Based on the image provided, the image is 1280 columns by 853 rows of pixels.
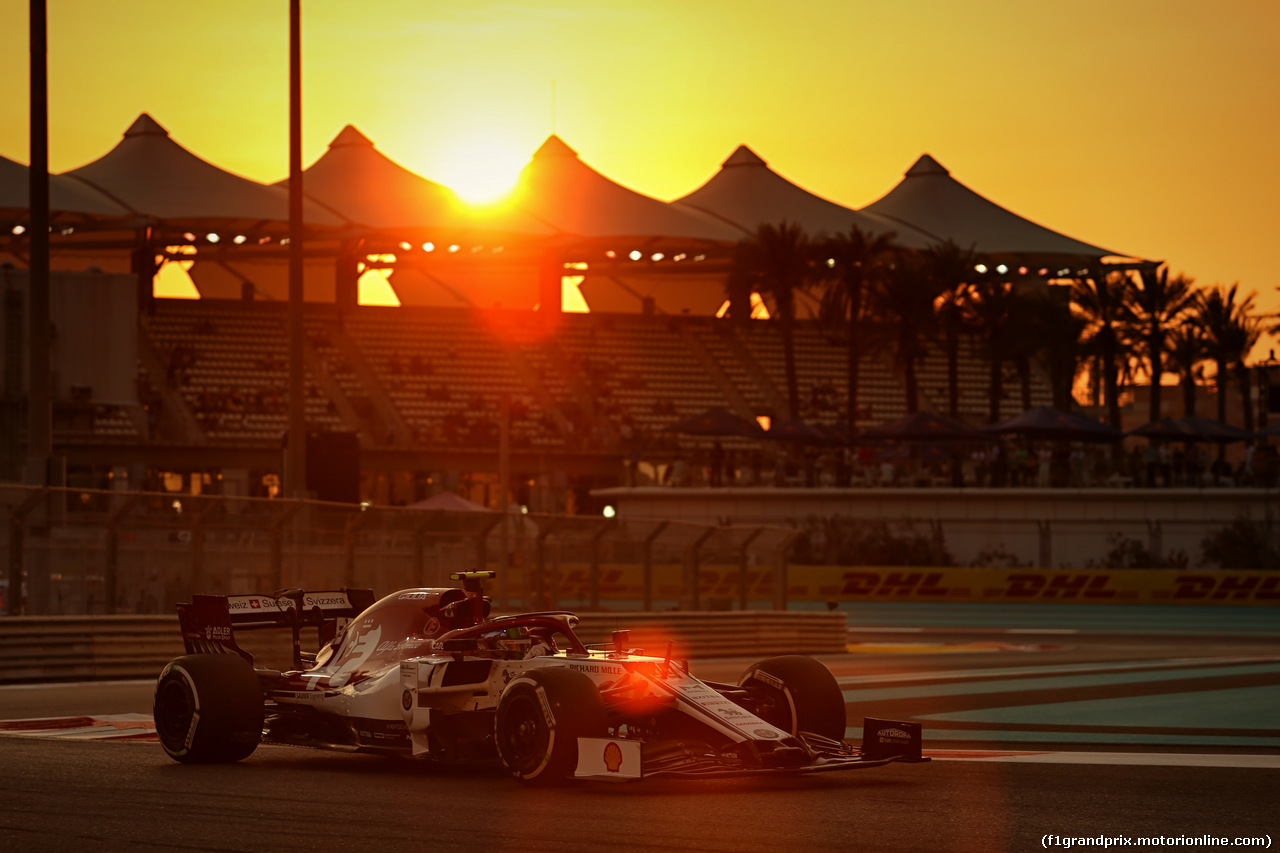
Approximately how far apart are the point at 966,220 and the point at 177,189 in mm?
31945

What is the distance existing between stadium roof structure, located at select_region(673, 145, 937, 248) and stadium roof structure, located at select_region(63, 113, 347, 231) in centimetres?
1649

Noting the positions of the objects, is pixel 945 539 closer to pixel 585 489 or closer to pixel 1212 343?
pixel 585 489

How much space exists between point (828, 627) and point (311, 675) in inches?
694

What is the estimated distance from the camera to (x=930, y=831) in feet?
27.8

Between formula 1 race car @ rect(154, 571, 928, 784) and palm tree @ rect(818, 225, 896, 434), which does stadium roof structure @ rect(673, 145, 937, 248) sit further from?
formula 1 race car @ rect(154, 571, 928, 784)

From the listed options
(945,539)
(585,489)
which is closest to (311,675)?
(945,539)

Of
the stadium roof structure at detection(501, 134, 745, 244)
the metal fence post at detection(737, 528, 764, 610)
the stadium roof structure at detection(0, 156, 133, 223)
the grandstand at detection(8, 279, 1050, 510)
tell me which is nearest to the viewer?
the metal fence post at detection(737, 528, 764, 610)

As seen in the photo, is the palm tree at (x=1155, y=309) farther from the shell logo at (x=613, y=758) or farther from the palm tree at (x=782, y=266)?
the shell logo at (x=613, y=758)

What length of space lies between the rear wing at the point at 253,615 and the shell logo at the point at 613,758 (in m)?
3.47

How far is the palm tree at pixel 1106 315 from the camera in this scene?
70062mm

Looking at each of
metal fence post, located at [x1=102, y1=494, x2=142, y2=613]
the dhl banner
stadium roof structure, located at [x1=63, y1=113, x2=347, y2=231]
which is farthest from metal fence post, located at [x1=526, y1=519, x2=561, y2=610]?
stadium roof structure, located at [x1=63, y1=113, x2=347, y2=231]

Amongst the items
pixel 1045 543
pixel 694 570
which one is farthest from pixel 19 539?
pixel 1045 543

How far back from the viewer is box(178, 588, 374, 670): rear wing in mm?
12164

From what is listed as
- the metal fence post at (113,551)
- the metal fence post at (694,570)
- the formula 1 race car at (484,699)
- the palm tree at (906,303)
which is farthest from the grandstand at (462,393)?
the formula 1 race car at (484,699)
